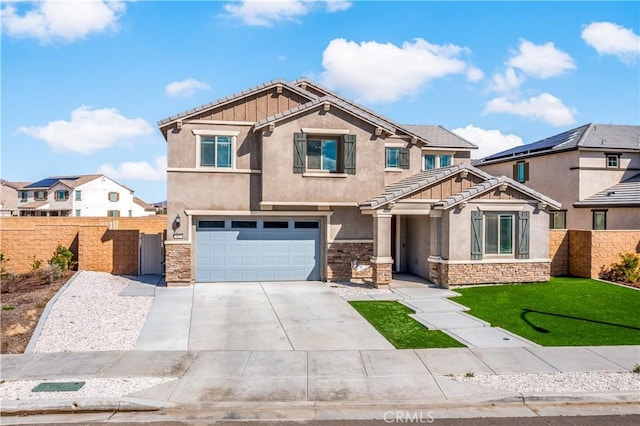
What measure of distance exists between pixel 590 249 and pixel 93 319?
17.8 meters

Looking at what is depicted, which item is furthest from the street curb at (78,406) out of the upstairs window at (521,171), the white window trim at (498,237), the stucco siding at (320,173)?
the upstairs window at (521,171)

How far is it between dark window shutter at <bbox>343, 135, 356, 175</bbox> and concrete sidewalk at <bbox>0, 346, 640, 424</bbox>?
30.3ft

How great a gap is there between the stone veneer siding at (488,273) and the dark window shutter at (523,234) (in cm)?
41

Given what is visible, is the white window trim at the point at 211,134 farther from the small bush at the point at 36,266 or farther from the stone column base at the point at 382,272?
the small bush at the point at 36,266

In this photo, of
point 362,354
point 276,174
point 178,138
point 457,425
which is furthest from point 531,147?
point 457,425

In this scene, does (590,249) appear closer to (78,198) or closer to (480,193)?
(480,193)

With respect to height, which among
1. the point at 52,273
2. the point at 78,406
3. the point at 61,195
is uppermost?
the point at 61,195

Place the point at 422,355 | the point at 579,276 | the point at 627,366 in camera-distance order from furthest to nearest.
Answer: the point at 579,276
the point at 422,355
the point at 627,366

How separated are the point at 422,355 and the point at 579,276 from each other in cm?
1223

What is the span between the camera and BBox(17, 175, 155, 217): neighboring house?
58.1 meters

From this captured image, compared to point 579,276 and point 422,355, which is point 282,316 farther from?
point 579,276

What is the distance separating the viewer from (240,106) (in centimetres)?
1800

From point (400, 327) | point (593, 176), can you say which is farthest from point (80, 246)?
point (593, 176)

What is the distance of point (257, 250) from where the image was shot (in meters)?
18.3
